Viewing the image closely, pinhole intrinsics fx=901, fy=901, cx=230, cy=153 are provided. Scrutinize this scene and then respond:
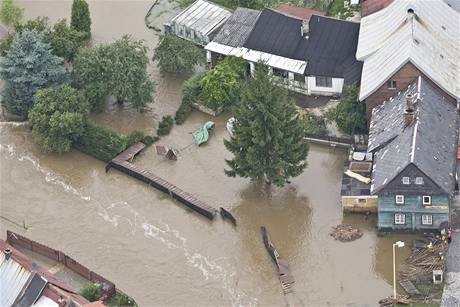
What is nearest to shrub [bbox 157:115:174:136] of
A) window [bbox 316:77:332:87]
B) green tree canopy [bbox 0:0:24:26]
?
window [bbox 316:77:332:87]

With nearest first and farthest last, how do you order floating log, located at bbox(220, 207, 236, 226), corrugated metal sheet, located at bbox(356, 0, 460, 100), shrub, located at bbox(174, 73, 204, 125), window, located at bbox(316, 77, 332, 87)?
floating log, located at bbox(220, 207, 236, 226), corrugated metal sheet, located at bbox(356, 0, 460, 100), window, located at bbox(316, 77, 332, 87), shrub, located at bbox(174, 73, 204, 125)

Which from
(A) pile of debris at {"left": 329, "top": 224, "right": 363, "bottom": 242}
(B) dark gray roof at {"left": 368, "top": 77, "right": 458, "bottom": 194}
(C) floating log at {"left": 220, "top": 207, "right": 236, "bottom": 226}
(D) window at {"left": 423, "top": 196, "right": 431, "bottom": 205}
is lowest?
(A) pile of debris at {"left": 329, "top": 224, "right": 363, "bottom": 242}

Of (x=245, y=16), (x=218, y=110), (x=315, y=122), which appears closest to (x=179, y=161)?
(x=218, y=110)

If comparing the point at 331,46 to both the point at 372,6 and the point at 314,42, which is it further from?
the point at 372,6

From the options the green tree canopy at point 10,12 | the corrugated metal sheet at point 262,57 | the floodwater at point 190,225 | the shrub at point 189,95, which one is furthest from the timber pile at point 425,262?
the green tree canopy at point 10,12

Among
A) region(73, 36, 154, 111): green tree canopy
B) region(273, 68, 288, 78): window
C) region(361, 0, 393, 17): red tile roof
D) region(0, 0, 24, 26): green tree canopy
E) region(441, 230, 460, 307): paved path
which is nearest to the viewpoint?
region(441, 230, 460, 307): paved path

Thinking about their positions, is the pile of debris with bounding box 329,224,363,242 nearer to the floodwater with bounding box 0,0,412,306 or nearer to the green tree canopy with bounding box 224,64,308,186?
the floodwater with bounding box 0,0,412,306
